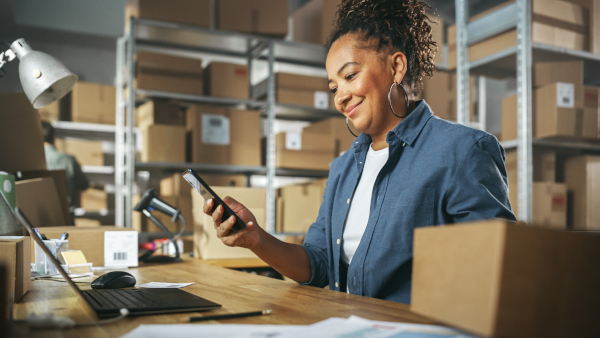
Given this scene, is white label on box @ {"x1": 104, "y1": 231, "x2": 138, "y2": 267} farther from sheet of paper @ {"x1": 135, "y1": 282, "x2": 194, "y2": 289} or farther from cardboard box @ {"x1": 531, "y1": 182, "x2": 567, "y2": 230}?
cardboard box @ {"x1": 531, "y1": 182, "x2": 567, "y2": 230}

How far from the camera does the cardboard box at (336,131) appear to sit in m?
3.50

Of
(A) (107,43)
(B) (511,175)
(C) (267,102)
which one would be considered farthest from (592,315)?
(A) (107,43)

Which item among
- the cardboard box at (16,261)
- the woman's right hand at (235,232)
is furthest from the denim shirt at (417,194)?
the cardboard box at (16,261)

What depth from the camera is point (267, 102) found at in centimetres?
341

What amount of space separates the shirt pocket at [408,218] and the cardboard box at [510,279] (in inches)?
18.3

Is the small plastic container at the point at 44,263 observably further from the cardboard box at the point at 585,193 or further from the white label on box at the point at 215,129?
the cardboard box at the point at 585,193

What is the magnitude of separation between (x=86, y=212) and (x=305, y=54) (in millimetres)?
2226

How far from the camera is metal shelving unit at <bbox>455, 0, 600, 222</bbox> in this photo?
8.29 feet

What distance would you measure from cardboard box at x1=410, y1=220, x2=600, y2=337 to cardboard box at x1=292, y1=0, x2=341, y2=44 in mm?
3083

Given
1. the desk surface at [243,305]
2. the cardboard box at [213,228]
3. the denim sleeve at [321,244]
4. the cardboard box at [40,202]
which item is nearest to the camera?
the desk surface at [243,305]

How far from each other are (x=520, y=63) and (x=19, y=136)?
7.91ft

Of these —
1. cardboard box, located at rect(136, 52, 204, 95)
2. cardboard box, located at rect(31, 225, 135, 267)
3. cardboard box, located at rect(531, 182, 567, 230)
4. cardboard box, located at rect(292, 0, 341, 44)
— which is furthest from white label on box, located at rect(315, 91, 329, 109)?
cardboard box, located at rect(31, 225, 135, 267)

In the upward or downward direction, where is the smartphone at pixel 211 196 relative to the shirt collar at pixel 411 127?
downward

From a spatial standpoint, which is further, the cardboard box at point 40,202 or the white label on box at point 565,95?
the white label on box at point 565,95
